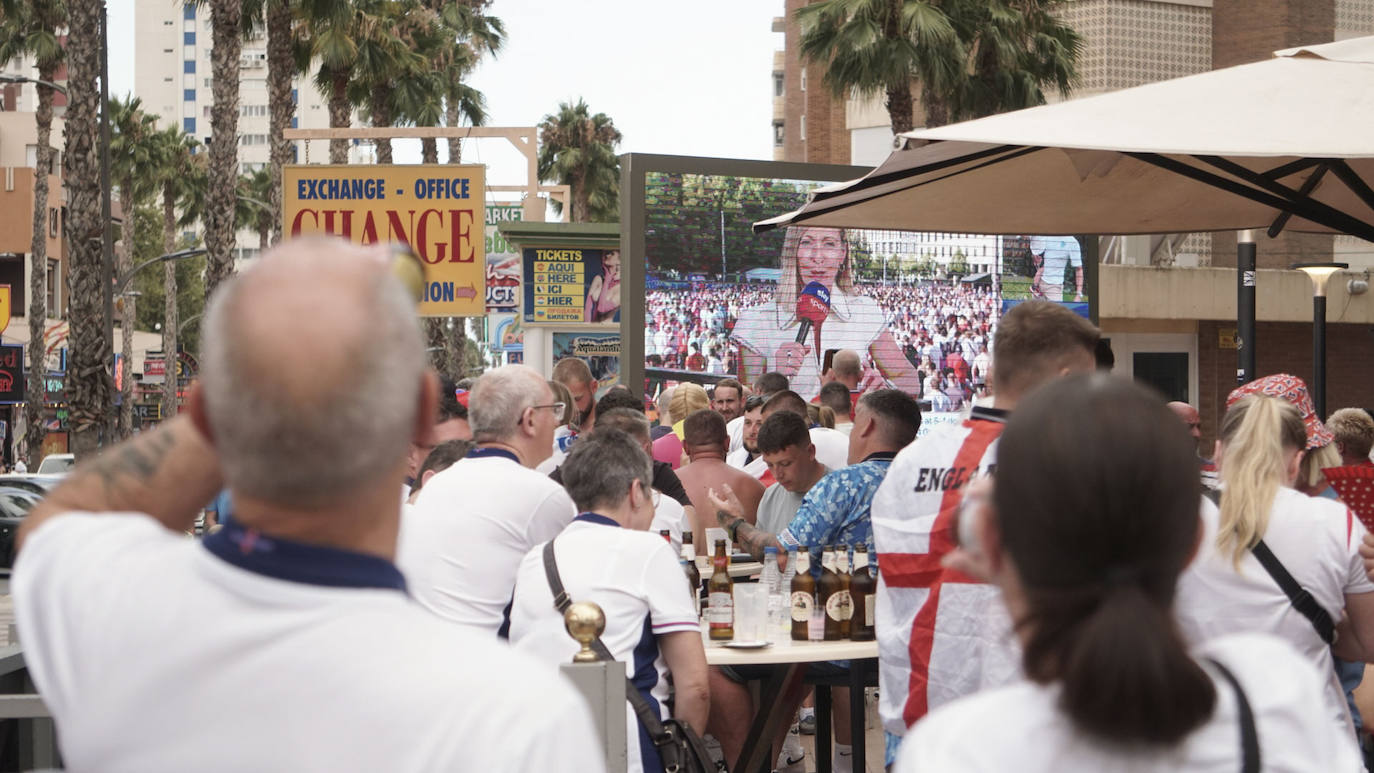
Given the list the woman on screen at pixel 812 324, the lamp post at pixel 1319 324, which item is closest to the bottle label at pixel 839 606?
the woman on screen at pixel 812 324

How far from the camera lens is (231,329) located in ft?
4.69

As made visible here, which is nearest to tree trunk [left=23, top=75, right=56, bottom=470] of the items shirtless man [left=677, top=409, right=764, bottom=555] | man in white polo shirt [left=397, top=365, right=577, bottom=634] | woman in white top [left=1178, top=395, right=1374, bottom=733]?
shirtless man [left=677, top=409, right=764, bottom=555]

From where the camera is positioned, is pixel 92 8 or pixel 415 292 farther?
pixel 92 8

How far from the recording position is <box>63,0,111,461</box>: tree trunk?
21.8 meters

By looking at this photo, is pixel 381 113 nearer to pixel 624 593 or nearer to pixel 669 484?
pixel 669 484

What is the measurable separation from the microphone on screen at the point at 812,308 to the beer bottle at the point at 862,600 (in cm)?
660

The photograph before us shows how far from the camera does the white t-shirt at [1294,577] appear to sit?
11.8 feet

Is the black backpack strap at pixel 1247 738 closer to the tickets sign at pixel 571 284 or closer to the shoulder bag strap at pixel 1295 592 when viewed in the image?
the shoulder bag strap at pixel 1295 592

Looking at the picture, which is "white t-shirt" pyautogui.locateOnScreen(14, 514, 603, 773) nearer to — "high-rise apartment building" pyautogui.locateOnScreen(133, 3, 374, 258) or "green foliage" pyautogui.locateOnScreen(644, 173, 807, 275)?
"green foliage" pyautogui.locateOnScreen(644, 173, 807, 275)

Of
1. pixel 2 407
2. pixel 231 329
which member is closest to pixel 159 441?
pixel 231 329

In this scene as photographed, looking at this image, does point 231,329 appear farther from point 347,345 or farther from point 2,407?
point 2,407

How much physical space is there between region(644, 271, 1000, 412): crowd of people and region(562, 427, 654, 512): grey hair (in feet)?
21.9

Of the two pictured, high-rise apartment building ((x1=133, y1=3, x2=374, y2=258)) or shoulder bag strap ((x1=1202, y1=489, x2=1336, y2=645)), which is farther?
high-rise apartment building ((x1=133, y1=3, x2=374, y2=258))

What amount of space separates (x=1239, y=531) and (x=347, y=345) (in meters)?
2.84
